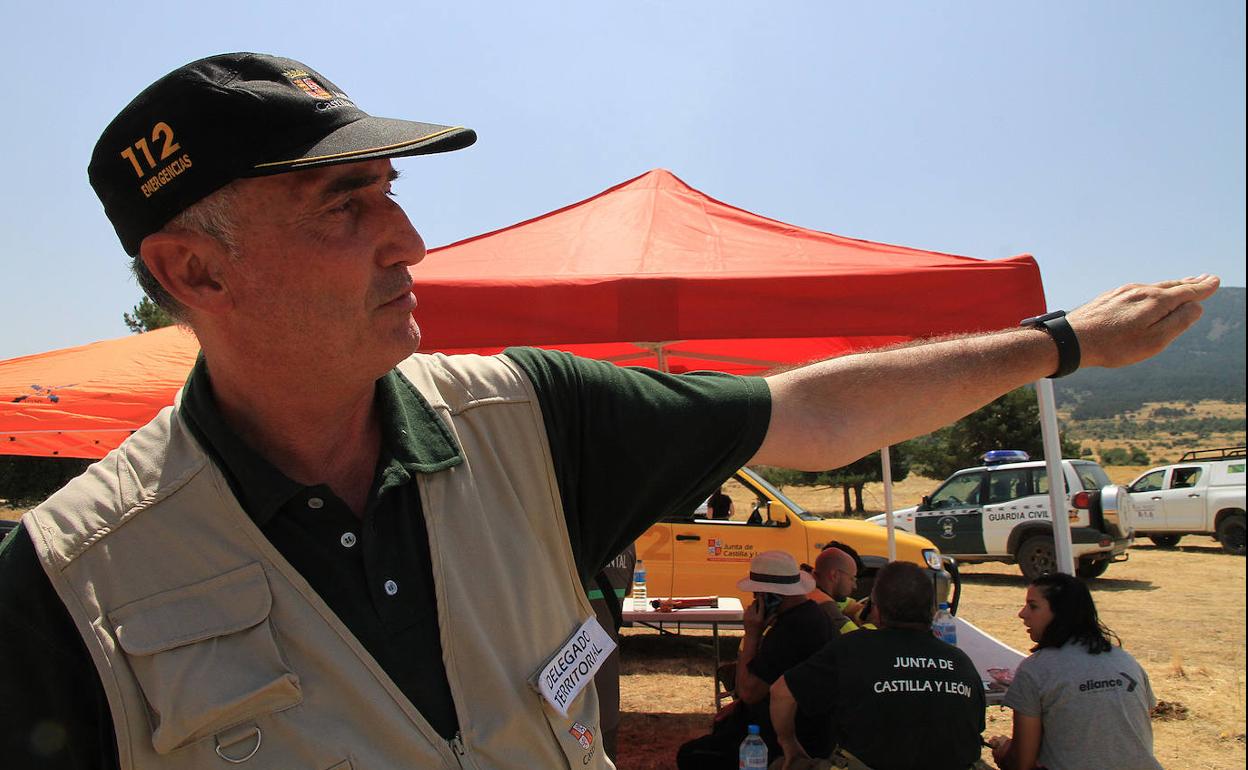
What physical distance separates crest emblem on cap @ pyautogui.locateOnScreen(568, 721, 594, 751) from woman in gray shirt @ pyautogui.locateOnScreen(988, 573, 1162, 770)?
12.0 feet

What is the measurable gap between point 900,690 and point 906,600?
1.29 feet

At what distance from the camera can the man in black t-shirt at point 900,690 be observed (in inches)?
145

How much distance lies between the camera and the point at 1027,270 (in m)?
3.52

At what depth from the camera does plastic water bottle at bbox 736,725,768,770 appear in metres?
4.45

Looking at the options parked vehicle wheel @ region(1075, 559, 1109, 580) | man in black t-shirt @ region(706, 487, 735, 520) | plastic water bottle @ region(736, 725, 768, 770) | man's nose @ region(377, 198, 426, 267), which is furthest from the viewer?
parked vehicle wheel @ region(1075, 559, 1109, 580)

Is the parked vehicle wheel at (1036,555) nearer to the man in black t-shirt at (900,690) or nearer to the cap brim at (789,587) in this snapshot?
the cap brim at (789,587)

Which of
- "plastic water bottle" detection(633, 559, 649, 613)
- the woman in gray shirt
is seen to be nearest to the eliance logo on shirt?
the woman in gray shirt

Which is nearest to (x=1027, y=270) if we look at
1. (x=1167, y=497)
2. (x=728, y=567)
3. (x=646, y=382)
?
(x=646, y=382)

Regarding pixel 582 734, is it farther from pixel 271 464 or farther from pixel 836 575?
pixel 836 575

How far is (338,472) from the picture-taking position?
4.42 feet

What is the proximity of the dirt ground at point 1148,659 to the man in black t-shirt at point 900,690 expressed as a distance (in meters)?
2.40

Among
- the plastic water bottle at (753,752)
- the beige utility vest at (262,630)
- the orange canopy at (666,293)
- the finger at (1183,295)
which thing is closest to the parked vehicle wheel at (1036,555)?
the plastic water bottle at (753,752)

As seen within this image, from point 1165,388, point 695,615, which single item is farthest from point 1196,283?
point 1165,388

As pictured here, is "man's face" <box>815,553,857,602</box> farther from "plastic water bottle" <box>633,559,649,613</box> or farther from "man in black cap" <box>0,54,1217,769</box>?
"man in black cap" <box>0,54,1217,769</box>
